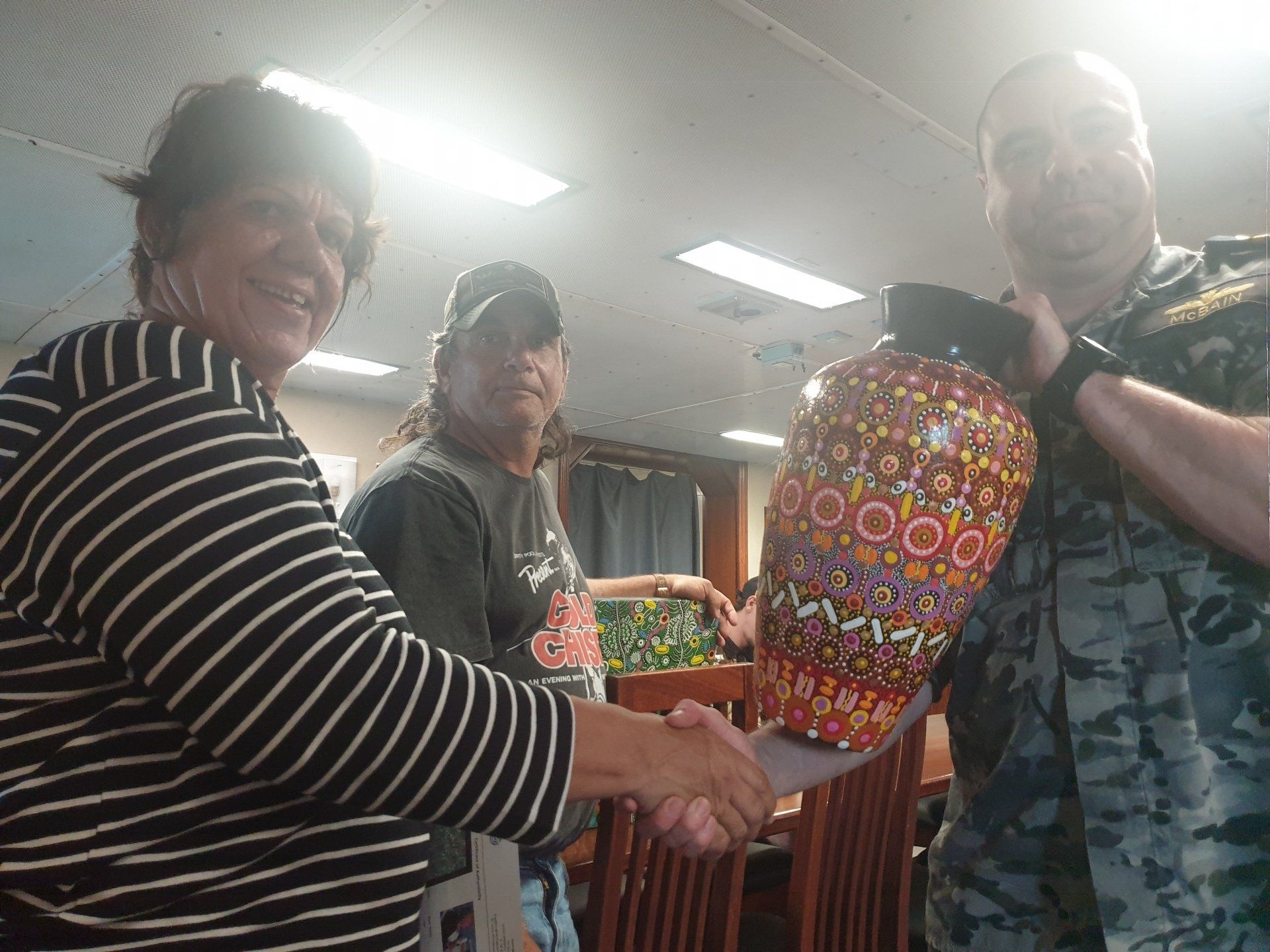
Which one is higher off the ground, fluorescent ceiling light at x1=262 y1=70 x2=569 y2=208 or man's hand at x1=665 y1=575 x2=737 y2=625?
fluorescent ceiling light at x1=262 y1=70 x2=569 y2=208

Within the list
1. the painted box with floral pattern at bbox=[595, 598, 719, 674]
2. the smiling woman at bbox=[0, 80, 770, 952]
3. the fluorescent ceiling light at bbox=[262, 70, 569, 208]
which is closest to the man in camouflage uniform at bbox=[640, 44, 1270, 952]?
the smiling woman at bbox=[0, 80, 770, 952]

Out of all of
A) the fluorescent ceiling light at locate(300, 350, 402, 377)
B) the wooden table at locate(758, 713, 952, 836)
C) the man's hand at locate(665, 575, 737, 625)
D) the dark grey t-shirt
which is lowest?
the wooden table at locate(758, 713, 952, 836)

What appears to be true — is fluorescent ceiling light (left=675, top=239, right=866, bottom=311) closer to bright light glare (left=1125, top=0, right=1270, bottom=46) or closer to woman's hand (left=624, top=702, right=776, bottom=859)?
bright light glare (left=1125, top=0, right=1270, bottom=46)

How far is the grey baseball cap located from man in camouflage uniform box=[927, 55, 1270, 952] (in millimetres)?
1006

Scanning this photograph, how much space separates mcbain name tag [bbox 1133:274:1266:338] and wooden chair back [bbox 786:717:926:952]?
96 cm

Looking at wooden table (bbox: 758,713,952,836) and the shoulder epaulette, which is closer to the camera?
the shoulder epaulette

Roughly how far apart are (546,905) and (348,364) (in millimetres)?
4053

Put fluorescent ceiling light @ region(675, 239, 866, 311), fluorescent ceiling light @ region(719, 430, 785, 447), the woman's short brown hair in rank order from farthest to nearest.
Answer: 1. fluorescent ceiling light @ region(719, 430, 785, 447)
2. fluorescent ceiling light @ region(675, 239, 866, 311)
3. the woman's short brown hair

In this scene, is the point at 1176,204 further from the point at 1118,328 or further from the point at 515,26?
the point at 1118,328

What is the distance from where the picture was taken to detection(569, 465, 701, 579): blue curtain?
25.1 ft

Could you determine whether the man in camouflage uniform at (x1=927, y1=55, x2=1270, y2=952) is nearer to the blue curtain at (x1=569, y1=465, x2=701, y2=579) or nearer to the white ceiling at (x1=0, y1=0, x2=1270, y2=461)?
the white ceiling at (x1=0, y1=0, x2=1270, y2=461)

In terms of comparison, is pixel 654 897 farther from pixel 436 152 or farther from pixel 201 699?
pixel 436 152

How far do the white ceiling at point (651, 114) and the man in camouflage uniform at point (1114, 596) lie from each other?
1.25 meters

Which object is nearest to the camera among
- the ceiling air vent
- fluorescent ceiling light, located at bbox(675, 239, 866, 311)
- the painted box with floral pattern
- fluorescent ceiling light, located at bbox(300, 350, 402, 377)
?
the painted box with floral pattern
